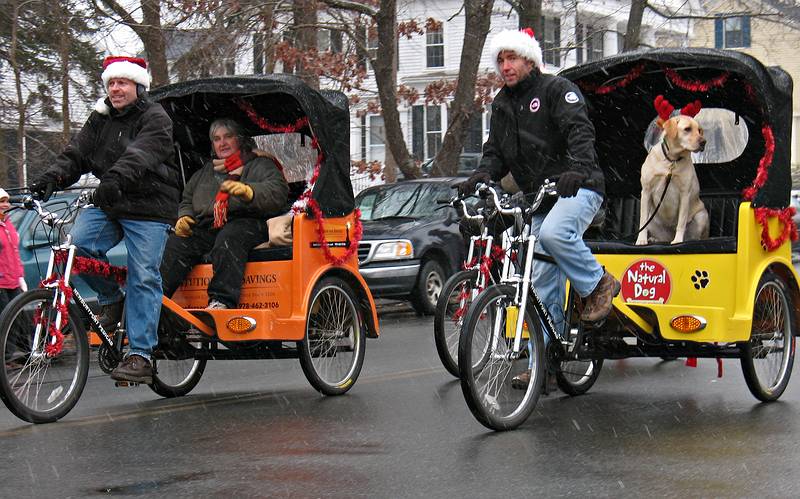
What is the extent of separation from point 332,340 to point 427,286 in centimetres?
742

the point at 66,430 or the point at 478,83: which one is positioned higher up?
the point at 478,83

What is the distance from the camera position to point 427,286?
639 inches

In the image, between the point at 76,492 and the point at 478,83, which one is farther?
the point at 478,83

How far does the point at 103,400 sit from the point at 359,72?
570 inches

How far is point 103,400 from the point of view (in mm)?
8789

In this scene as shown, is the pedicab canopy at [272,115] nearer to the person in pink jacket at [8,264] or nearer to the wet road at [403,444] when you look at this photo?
the wet road at [403,444]

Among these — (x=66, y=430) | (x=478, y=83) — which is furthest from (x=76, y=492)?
(x=478, y=83)

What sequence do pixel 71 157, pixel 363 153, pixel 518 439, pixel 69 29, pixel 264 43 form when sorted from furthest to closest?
pixel 363 153 < pixel 264 43 < pixel 69 29 < pixel 71 157 < pixel 518 439

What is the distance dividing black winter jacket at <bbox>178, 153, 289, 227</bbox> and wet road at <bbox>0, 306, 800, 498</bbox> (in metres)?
1.26

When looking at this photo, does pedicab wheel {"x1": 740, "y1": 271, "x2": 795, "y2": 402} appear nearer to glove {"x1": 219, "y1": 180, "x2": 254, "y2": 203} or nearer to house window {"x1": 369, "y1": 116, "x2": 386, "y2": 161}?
glove {"x1": 219, "y1": 180, "x2": 254, "y2": 203}

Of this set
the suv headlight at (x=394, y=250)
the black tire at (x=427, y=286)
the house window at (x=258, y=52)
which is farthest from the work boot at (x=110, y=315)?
the house window at (x=258, y=52)

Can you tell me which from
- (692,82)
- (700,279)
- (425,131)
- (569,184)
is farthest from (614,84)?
(425,131)

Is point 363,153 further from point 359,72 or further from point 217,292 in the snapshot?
point 217,292

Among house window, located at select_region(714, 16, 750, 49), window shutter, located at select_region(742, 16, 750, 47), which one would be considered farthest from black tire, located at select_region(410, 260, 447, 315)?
window shutter, located at select_region(742, 16, 750, 47)
